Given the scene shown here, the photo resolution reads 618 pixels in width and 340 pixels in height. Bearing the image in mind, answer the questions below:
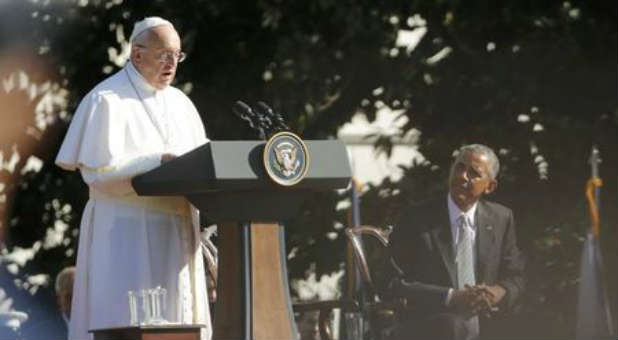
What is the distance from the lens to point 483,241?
37.9ft

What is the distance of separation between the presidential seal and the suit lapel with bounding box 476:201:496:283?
2.50 m

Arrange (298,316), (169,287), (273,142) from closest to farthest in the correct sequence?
(273,142)
(169,287)
(298,316)

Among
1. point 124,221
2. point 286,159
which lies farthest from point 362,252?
point 286,159

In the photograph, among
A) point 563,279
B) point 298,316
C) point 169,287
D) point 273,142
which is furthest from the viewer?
point 563,279

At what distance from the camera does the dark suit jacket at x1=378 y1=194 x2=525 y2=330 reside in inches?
453

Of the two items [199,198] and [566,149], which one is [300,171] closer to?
[199,198]

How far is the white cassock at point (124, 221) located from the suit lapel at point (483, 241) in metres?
2.06

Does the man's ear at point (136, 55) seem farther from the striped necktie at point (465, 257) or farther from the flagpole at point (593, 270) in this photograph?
the flagpole at point (593, 270)

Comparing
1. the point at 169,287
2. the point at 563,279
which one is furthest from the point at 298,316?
the point at 169,287

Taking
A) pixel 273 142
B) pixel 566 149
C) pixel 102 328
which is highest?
pixel 566 149

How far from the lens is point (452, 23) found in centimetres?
1670

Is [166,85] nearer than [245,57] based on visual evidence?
Yes

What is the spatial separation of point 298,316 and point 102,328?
4630 millimetres

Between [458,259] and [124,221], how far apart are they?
2.34 metres
